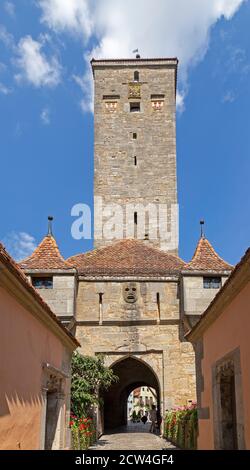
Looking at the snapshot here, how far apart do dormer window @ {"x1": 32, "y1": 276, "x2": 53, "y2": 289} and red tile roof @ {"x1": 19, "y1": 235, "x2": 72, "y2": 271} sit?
1.21 feet

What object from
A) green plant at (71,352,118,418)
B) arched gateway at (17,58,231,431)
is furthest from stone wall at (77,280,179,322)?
green plant at (71,352,118,418)

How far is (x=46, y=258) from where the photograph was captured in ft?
56.0

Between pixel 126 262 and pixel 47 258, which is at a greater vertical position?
pixel 126 262

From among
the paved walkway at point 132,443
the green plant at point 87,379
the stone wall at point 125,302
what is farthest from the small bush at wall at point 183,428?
the stone wall at point 125,302

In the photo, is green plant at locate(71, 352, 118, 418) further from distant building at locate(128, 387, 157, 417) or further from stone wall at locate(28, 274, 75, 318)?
distant building at locate(128, 387, 157, 417)

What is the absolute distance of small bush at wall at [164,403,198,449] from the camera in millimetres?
10500

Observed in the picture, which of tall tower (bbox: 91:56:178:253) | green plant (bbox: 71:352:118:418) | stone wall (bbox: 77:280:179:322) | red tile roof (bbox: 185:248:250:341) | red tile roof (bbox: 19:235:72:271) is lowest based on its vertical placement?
green plant (bbox: 71:352:118:418)

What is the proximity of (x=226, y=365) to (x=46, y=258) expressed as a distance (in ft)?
35.2

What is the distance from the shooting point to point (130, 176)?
25953 mm

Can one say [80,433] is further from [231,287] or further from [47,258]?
[231,287]

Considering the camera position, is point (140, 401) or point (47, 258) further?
point (140, 401)

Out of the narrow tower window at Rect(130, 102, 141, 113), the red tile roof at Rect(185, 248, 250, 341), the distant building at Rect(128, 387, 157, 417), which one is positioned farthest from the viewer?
the distant building at Rect(128, 387, 157, 417)

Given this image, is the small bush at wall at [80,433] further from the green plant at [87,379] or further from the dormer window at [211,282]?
the dormer window at [211,282]

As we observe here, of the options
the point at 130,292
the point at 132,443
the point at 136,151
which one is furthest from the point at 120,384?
the point at 136,151
